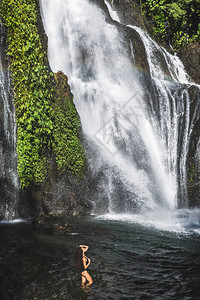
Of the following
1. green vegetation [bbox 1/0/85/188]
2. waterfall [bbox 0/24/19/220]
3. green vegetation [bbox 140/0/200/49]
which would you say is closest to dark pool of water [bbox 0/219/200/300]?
waterfall [bbox 0/24/19/220]

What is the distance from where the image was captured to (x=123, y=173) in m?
10.8

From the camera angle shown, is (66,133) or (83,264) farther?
(66,133)

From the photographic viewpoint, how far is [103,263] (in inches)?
230

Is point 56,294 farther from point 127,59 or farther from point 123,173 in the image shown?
point 127,59

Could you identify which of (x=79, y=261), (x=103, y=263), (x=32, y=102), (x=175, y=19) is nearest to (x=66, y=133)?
(x=32, y=102)

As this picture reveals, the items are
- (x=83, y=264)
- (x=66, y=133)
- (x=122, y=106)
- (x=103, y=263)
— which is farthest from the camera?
(x=122, y=106)

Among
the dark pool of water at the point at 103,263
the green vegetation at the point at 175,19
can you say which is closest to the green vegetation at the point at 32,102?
the dark pool of water at the point at 103,263

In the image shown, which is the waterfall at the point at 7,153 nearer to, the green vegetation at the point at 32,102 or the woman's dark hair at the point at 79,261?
the green vegetation at the point at 32,102

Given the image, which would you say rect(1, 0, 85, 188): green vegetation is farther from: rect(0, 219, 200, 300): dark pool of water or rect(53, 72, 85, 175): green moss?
rect(0, 219, 200, 300): dark pool of water

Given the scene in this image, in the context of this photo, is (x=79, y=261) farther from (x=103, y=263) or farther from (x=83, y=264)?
(x=103, y=263)

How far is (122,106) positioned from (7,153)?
5147mm

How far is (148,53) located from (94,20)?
3.01 m

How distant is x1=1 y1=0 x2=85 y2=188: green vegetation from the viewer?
9.30m

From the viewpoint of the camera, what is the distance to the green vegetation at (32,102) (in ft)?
30.5
